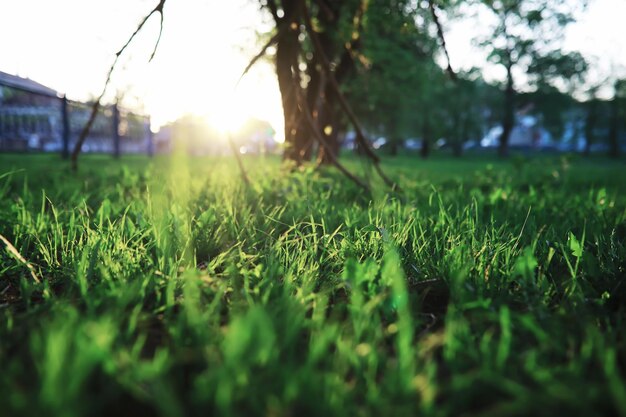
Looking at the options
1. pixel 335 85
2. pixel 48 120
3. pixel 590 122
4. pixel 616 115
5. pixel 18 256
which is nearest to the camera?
pixel 18 256

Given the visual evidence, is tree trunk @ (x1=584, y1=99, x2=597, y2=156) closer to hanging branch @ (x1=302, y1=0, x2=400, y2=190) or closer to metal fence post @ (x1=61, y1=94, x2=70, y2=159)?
metal fence post @ (x1=61, y1=94, x2=70, y2=159)

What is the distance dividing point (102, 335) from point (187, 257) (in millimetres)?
964

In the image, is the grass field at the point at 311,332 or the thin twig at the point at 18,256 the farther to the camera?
the thin twig at the point at 18,256

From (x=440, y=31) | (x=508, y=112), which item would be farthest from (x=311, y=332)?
(x=508, y=112)

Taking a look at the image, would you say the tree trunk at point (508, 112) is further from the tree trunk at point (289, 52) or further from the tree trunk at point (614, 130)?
the tree trunk at point (289, 52)

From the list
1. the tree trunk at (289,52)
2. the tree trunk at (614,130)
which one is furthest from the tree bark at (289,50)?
the tree trunk at (614,130)

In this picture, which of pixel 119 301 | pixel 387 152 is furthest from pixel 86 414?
pixel 387 152

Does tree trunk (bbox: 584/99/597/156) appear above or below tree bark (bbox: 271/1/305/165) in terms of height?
above

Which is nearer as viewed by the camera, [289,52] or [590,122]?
[289,52]

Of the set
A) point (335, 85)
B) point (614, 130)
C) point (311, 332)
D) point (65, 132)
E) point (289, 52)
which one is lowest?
point (311, 332)

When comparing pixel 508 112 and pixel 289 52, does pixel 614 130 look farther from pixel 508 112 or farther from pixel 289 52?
pixel 289 52

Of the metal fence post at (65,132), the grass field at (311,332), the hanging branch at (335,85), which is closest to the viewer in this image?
the grass field at (311,332)

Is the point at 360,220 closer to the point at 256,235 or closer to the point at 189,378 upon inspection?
the point at 256,235

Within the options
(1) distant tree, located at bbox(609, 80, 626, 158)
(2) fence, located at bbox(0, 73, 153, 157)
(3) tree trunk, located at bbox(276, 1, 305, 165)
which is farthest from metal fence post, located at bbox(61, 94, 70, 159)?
(1) distant tree, located at bbox(609, 80, 626, 158)
